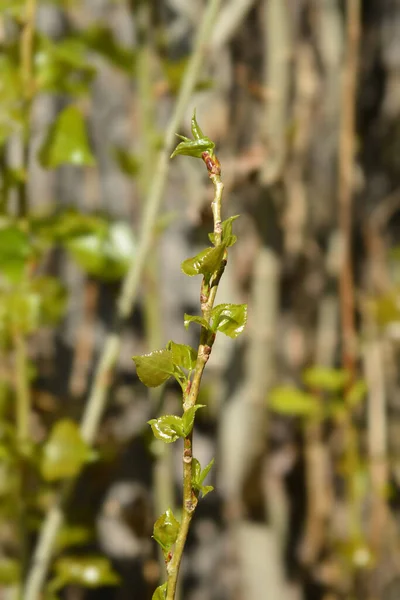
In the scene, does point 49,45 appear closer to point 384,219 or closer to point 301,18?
point 301,18

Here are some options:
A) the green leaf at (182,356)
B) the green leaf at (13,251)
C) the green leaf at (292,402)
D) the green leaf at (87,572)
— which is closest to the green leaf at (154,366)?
the green leaf at (182,356)

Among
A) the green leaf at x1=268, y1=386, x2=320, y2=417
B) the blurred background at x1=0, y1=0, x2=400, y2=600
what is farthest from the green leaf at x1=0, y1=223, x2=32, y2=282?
the green leaf at x1=268, y1=386, x2=320, y2=417

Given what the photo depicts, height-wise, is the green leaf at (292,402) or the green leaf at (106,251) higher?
the green leaf at (106,251)

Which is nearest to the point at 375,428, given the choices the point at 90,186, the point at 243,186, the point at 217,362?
the point at 217,362

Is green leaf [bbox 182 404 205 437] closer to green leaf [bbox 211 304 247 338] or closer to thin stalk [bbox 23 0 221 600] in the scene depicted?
green leaf [bbox 211 304 247 338]

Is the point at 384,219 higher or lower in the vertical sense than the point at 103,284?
higher

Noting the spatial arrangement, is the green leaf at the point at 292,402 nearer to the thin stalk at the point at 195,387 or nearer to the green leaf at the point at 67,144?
the green leaf at the point at 67,144

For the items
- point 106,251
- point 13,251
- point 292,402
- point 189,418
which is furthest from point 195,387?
point 292,402
